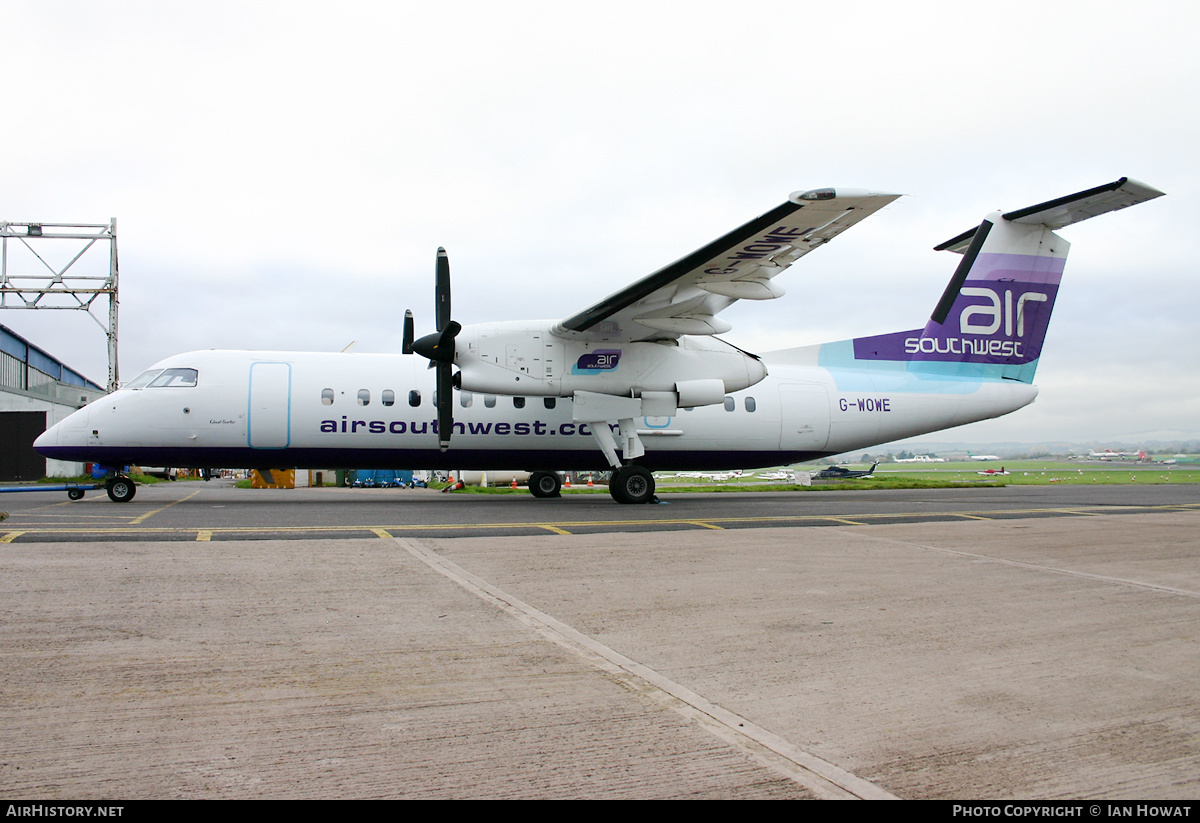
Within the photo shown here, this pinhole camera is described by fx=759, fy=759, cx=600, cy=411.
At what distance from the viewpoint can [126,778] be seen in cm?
270

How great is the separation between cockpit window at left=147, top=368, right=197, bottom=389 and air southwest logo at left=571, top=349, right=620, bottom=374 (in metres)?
8.07

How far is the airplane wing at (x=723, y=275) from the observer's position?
11.9 metres

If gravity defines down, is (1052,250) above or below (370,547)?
above

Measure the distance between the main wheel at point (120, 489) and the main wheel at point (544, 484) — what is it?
885cm

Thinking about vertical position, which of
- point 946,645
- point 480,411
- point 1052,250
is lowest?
point 946,645

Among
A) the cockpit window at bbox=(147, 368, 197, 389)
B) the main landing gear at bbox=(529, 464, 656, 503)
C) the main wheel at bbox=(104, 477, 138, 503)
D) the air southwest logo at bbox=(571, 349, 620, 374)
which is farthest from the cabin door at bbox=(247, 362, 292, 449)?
the main landing gear at bbox=(529, 464, 656, 503)

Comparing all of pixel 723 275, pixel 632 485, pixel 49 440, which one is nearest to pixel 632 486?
pixel 632 485

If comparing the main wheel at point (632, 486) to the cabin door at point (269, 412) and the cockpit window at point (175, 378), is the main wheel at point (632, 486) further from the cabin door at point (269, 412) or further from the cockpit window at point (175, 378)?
the cockpit window at point (175, 378)

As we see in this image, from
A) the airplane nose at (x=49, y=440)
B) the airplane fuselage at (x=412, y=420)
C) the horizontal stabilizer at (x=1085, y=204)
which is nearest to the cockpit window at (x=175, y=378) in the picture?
the airplane fuselage at (x=412, y=420)

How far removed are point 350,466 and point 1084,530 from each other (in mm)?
13464

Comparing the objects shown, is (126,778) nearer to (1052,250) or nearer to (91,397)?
(1052,250)

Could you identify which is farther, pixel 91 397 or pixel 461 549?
pixel 91 397

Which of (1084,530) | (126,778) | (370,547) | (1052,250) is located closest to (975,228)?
(1052,250)

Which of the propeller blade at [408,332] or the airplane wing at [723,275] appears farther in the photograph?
the propeller blade at [408,332]
